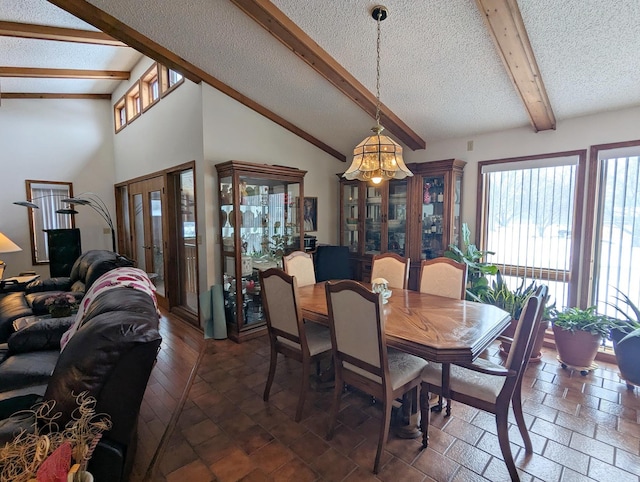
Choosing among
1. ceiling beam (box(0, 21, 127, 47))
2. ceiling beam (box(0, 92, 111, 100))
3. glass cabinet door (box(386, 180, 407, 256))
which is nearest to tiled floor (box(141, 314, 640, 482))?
glass cabinet door (box(386, 180, 407, 256))

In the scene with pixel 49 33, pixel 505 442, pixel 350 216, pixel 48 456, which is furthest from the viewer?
pixel 350 216

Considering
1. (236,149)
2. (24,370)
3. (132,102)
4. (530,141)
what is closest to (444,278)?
(530,141)

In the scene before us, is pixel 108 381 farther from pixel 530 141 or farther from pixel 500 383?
pixel 530 141

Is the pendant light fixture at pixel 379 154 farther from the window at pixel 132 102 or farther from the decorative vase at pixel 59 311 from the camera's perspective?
the window at pixel 132 102

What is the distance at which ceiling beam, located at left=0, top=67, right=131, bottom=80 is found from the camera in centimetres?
446

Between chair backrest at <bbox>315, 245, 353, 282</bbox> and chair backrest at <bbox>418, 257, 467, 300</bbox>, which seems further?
chair backrest at <bbox>315, 245, 353, 282</bbox>

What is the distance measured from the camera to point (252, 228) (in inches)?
155

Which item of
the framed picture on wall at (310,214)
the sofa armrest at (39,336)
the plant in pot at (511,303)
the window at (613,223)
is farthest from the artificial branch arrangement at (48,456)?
the window at (613,223)

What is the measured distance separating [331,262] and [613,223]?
3.05 m

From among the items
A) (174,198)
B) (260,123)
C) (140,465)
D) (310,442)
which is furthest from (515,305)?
(174,198)

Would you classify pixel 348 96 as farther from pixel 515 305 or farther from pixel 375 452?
pixel 375 452

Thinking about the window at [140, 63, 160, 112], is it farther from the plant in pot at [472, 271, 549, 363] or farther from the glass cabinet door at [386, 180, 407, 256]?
the plant in pot at [472, 271, 549, 363]

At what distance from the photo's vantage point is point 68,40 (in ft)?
12.0

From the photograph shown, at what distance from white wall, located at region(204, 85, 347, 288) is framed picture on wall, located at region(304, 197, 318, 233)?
0.29 feet
